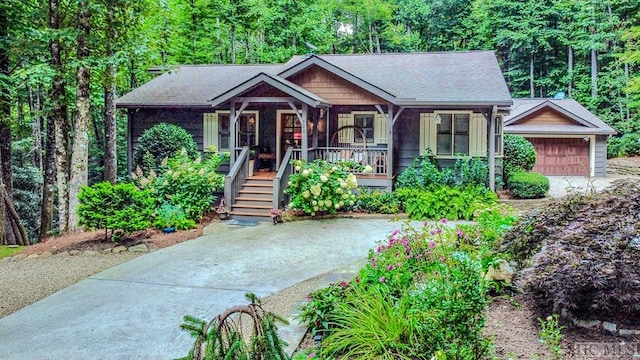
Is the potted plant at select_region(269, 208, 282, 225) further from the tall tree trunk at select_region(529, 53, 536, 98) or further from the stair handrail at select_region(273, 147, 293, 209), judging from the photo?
the tall tree trunk at select_region(529, 53, 536, 98)

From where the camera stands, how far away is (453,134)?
12898 millimetres

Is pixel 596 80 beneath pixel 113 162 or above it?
above

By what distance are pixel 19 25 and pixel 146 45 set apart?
337 cm

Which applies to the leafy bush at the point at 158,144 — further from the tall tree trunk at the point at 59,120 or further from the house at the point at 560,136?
the house at the point at 560,136

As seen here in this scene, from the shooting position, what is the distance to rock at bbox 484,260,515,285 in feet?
14.8

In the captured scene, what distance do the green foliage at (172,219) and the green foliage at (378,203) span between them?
13.5ft

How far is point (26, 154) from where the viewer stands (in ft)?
58.4

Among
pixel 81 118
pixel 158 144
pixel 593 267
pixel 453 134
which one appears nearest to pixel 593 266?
pixel 593 267

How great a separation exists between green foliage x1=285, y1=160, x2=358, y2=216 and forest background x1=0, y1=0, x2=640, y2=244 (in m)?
4.30

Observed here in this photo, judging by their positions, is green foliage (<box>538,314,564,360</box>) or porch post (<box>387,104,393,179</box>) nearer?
green foliage (<box>538,314,564,360</box>)

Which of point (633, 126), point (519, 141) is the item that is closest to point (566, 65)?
point (633, 126)

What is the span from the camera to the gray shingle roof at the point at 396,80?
39.5ft

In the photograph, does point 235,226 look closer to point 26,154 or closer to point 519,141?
point 519,141

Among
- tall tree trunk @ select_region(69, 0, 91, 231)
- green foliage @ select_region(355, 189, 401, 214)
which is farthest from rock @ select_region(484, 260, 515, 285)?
tall tree trunk @ select_region(69, 0, 91, 231)
